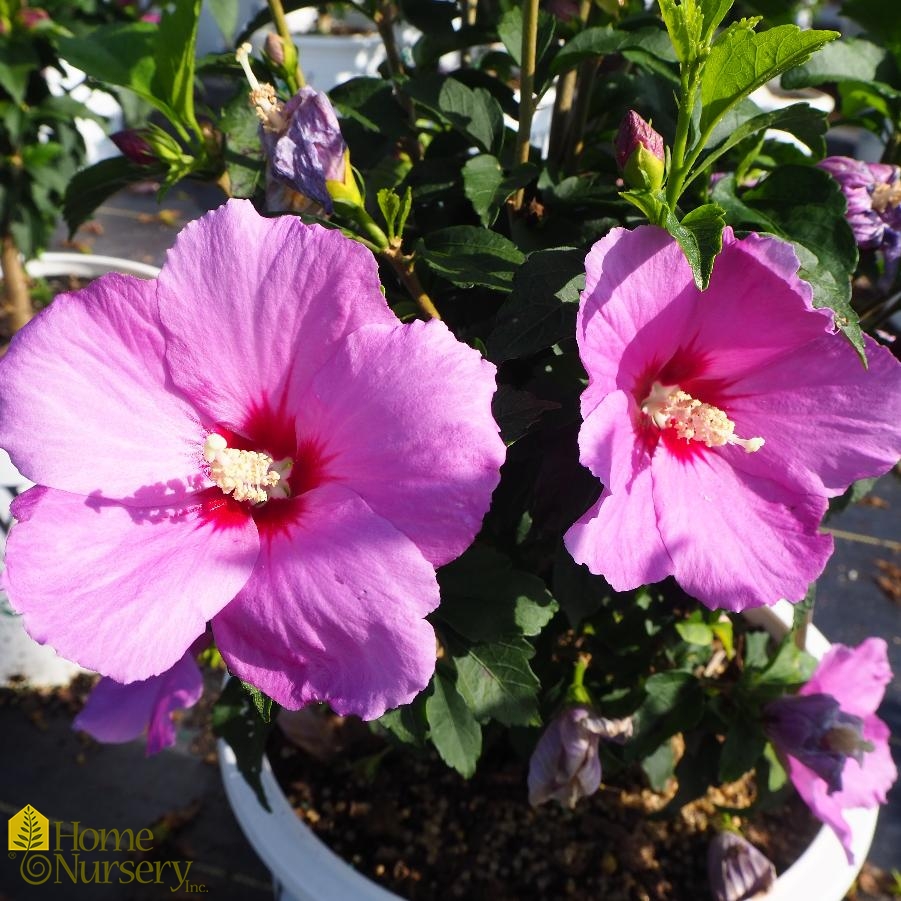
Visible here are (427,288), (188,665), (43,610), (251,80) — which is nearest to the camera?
(43,610)

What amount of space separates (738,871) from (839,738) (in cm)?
27

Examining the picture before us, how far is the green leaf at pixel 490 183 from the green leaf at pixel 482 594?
1.21ft

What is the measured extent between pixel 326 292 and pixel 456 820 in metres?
1.03

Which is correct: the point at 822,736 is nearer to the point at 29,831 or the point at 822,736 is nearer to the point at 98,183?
the point at 98,183

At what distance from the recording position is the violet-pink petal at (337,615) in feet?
2.18

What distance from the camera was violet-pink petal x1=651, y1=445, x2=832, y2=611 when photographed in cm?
74

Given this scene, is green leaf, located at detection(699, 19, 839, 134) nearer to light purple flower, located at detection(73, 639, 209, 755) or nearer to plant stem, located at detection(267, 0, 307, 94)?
plant stem, located at detection(267, 0, 307, 94)

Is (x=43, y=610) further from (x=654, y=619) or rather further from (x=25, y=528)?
(x=654, y=619)

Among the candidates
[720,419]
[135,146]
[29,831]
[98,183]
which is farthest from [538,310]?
[29,831]

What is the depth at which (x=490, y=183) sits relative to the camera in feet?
2.97

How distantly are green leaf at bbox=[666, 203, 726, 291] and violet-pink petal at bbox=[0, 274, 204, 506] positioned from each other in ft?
1.44

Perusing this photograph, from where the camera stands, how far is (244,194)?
0.98 meters

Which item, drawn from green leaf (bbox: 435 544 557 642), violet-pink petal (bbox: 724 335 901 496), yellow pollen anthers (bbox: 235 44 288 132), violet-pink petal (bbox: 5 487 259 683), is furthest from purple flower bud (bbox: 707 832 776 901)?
yellow pollen anthers (bbox: 235 44 288 132)

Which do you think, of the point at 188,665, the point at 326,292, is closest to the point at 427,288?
the point at 326,292
